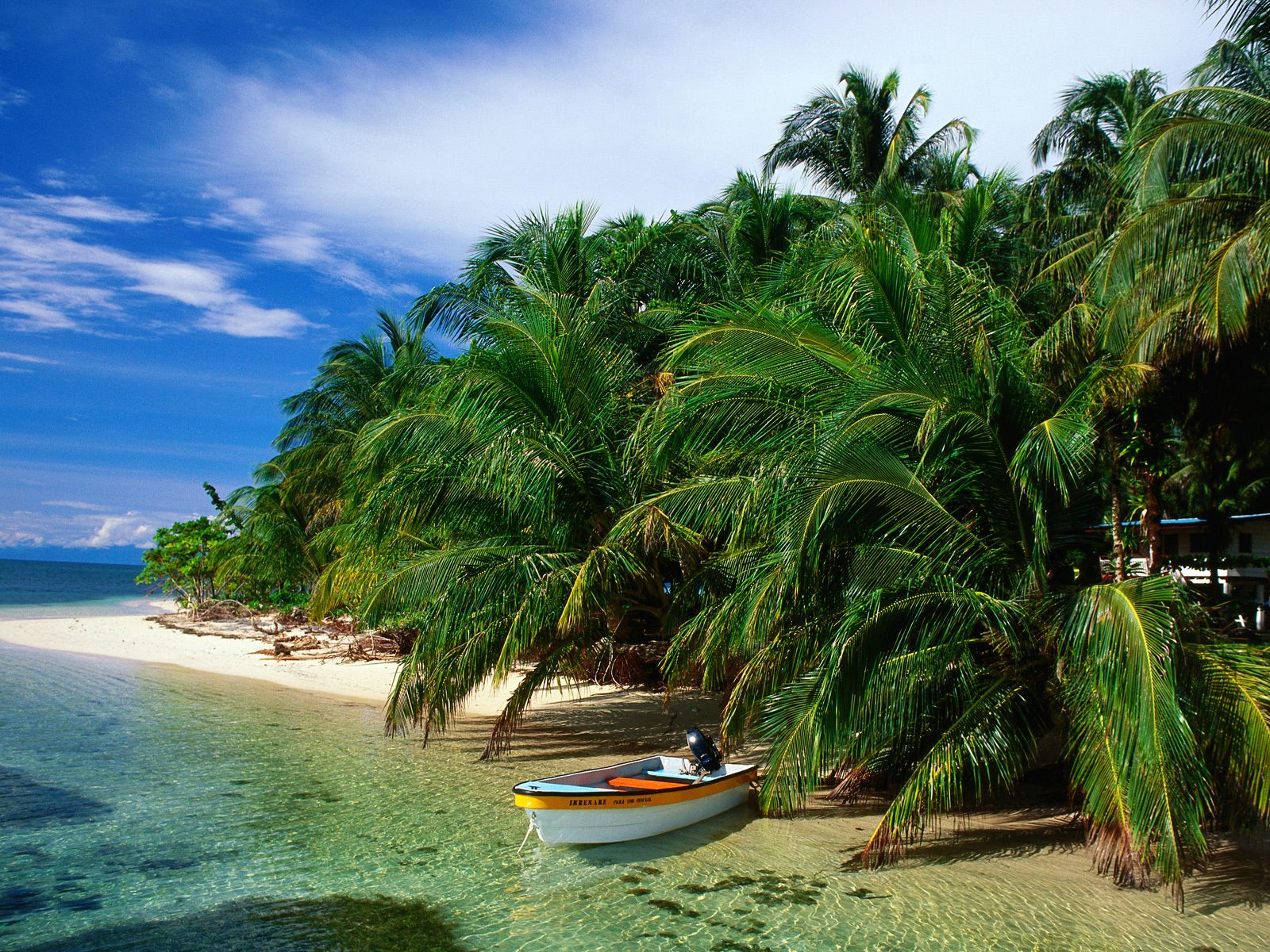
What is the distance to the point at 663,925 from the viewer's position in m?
7.30

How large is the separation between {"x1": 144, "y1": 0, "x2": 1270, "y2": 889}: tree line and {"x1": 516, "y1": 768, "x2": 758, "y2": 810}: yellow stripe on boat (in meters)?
0.95

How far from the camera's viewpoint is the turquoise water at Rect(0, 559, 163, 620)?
4544 cm

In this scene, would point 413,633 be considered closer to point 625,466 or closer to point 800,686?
point 625,466

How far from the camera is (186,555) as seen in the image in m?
36.8

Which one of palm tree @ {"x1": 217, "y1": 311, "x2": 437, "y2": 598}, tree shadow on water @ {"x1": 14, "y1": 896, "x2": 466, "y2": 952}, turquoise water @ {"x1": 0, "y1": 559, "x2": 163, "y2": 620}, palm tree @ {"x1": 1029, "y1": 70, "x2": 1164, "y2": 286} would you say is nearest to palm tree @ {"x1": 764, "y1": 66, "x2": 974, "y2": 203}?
palm tree @ {"x1": 1029, "y1": 70, "x2": 1164, "y2": 286}

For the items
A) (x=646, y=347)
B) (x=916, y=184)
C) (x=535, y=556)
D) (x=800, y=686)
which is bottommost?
Result: (x=800, y=686)

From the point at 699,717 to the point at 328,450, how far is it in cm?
1816

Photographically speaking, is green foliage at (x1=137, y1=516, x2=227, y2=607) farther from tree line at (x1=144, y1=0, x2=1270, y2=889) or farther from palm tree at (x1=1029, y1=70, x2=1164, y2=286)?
palm tree at (x1=1029, y1=70, x2=1164, y2=286)

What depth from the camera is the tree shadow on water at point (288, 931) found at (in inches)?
272

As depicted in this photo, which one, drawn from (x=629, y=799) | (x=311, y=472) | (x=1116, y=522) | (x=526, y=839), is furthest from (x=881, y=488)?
(x=311, y=472)

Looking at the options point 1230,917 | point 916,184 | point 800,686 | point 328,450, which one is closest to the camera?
point 1230,917

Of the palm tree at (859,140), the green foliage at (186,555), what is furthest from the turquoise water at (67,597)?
the palm tree at (859,140)

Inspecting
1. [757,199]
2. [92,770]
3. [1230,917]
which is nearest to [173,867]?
[92,770]

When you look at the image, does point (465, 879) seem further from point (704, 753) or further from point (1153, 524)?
point (1153, 524)
